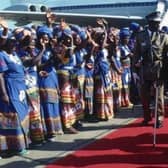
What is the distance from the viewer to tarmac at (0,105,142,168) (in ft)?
27.2

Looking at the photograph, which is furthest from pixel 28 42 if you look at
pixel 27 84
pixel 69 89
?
pixel 69 89

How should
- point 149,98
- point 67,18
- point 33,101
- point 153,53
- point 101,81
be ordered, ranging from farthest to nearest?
point 67,18
point 101,81
point 149,98
point 153,53
point 33,101

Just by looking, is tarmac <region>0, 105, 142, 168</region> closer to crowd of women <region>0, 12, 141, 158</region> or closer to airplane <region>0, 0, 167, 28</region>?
crowd of women <region>0, 12, 141, 158</region>

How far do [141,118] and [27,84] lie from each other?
119 inches

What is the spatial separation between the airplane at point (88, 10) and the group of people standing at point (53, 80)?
11143 millimetres

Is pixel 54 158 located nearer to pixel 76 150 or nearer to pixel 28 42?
pixel 76 150

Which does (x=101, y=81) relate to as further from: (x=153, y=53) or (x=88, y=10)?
(x=88, y=10)

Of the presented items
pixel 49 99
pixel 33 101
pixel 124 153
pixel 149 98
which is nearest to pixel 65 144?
pixel 49 99

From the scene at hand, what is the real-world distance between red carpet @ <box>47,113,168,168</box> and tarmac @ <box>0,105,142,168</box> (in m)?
0.19

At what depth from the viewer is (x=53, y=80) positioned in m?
9.38

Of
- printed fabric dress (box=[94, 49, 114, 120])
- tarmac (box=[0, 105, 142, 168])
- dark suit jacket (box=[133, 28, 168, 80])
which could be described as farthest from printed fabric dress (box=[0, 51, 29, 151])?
printed fabric dress (box=[94, 49, 114, 120])

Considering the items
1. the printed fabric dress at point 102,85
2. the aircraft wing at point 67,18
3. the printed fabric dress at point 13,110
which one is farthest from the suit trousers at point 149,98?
the aircraft wing at point 67,18

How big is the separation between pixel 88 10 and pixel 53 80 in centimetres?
2058

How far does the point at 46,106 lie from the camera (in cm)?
937
